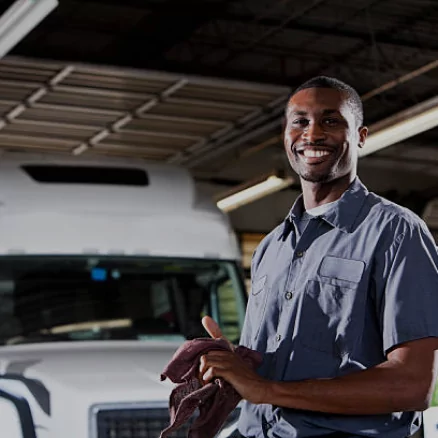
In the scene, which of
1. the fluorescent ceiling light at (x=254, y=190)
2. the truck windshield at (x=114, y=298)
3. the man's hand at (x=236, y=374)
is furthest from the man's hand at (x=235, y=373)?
the fluorescent ceiling light at (x=254, y=190)

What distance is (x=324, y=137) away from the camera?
106 inches

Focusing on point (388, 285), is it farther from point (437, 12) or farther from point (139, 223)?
point (437, 12)

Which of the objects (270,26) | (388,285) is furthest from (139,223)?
(270,26)

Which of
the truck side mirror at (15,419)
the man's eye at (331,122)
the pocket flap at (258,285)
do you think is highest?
the man's eye at (331,122)

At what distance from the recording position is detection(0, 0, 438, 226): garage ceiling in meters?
11.6

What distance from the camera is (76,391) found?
590 cm

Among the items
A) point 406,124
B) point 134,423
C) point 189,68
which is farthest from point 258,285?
point 189,68

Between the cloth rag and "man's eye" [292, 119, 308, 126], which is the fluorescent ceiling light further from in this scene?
the cloth rag

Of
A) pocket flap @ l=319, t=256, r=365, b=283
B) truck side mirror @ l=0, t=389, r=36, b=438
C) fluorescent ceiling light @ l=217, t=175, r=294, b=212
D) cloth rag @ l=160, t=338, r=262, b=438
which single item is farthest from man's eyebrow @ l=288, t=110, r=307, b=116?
fluorescent ceiling light @ l=217, t=175, r=294, b=212

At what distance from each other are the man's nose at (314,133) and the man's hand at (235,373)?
54 centimetres

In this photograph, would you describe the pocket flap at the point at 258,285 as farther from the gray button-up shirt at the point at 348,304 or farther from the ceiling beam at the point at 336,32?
the ceiling beam at the point at 336,32

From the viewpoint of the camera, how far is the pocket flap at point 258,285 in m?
2.86

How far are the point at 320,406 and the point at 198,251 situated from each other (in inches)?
186

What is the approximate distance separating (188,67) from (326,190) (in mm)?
9082
